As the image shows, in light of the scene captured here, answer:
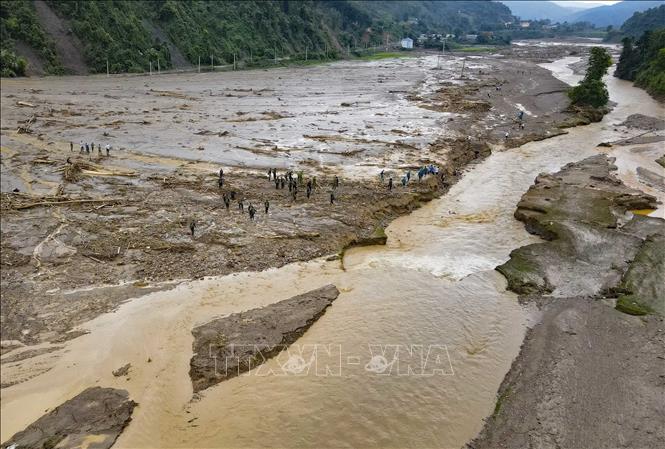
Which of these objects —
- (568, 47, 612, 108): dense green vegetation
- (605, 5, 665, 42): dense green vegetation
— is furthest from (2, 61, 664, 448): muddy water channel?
(605, 5, 665, 42): dense green vegetation

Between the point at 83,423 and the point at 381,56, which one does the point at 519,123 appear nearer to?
the point at 83,423

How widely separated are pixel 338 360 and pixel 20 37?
76.3 m

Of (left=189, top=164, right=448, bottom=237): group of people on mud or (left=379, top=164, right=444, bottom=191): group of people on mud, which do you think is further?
(left=379, top=164, right=444, bottom=191): group of people on mud

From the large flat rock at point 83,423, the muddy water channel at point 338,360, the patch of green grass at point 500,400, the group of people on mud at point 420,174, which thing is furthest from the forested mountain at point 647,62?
the large flat rock at point 83,423

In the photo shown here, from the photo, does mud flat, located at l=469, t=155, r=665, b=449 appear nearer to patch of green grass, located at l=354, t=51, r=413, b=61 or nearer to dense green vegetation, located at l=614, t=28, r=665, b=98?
dense green vegetation, located at l=614, t=28, r=665, b=98

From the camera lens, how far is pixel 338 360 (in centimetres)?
1752

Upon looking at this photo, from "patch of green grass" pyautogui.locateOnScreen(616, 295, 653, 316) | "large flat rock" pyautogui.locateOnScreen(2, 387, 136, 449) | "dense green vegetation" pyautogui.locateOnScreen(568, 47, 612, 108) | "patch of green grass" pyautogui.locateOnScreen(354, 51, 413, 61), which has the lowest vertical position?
"large flat rock" pyautogui.locateOnScreen(2, 387, 136, 449)

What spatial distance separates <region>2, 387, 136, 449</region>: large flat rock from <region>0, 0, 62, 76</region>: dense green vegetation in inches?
2651

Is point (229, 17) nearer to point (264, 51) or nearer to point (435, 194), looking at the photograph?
point (264, 51)

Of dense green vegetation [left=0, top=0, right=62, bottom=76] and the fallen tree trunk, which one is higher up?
dense green vegetation [left=0, top=0, right=62, bottom=76]

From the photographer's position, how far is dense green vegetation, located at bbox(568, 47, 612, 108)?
62344 mm

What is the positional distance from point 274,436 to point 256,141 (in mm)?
32871

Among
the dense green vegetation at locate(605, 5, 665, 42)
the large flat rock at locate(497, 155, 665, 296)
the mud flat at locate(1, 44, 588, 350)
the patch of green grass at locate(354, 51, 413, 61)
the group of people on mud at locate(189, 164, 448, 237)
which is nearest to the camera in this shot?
the mud flat at locate(1, 44, 588, 350)

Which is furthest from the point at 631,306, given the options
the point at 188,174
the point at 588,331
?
the point at 188,174
